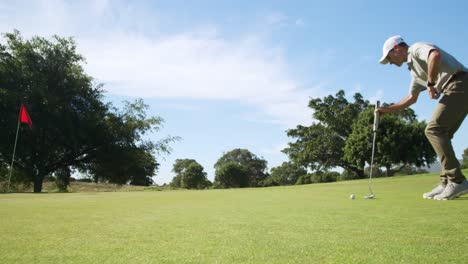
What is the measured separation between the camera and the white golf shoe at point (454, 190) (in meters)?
5.45

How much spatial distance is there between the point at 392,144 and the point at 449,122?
40.8m

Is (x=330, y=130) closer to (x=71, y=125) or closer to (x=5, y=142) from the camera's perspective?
(x=71, y=125)

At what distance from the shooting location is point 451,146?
549 centimetres

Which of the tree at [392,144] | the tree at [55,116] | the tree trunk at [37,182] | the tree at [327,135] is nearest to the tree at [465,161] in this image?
the tree at [392,144]

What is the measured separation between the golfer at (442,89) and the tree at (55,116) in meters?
32.9

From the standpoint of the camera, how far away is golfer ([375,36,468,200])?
520cm

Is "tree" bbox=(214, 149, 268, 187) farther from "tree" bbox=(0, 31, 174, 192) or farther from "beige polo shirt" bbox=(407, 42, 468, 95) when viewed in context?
"beige polo shirt" bbox=(407, 42, 468, 95)

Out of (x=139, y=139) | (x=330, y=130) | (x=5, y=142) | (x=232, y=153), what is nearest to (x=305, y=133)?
(x=330, y=130)

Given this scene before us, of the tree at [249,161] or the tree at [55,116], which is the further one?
the tree at [249,161]

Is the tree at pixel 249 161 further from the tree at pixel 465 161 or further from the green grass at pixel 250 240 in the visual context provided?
the green grass at pixel 250 240

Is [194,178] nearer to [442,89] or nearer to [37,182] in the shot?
[37,182]

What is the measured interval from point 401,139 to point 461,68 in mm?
42278

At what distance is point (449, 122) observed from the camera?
17.7 ft

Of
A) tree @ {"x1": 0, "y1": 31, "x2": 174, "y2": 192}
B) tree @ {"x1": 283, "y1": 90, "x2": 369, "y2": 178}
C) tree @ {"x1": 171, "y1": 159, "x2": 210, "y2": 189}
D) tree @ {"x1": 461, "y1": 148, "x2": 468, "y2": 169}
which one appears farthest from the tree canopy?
tree @ {"x1": 0, "y1": 31, "x2": 174, "y2": 192}
